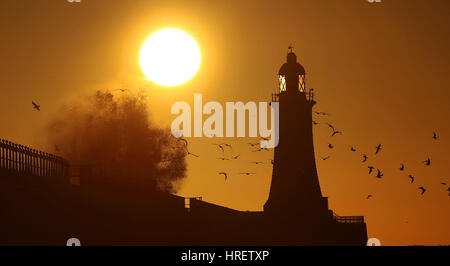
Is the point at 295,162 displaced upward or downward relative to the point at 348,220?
upward

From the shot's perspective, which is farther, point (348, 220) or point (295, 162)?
point (348, 220)

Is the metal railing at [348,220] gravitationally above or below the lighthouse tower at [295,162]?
below

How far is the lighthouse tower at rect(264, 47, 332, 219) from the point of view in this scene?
85.2 metres

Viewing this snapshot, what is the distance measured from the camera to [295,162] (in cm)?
8569

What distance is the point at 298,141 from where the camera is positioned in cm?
8619

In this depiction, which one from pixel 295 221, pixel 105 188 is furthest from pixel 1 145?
pixel 295 221

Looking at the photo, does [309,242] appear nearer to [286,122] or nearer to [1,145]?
[286,122]

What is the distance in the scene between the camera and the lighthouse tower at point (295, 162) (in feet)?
280

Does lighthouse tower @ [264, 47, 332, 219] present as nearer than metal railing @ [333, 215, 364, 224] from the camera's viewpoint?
Yes

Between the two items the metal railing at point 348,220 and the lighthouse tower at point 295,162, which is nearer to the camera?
the lighthouse tower at point 295,162

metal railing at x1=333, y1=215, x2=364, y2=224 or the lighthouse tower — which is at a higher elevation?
the lighthouse tower
